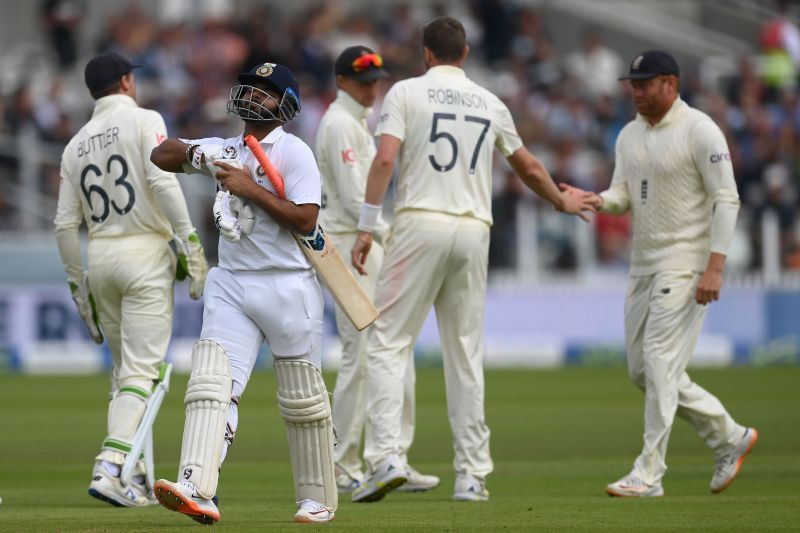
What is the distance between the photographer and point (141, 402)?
333 inches

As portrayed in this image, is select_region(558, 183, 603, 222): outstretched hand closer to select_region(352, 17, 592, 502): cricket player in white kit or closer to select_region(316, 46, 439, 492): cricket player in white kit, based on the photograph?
select_region(352, 17, 592, 502): cricket player in white kit

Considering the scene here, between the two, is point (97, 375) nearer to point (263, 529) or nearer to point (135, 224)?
point (135, 224)

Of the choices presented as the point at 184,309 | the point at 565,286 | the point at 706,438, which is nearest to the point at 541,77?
the point at 565,286

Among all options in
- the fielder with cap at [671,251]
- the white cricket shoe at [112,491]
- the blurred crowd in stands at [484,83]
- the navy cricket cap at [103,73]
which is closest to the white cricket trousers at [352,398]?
the white cricket shoe at [112,491]

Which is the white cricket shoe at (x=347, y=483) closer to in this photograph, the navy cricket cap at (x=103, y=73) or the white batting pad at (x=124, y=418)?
the white batting pad at (x=124, y=418)

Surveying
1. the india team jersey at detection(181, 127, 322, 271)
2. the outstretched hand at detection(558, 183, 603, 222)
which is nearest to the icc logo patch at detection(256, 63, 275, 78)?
the india team jersey at detection(181, 127, 322, 271)

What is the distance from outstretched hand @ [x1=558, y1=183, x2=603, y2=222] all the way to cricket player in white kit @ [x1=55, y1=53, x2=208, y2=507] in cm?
214

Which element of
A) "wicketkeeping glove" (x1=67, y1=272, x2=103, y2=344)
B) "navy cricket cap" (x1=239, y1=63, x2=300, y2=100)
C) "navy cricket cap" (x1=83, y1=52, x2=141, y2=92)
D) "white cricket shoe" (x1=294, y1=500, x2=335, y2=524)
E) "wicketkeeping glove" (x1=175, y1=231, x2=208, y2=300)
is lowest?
"white cricket shoe" (x1=294, y1=500, x2=335, y2=524)

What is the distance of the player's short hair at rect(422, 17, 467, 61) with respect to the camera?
8.50m

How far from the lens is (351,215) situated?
927 cm

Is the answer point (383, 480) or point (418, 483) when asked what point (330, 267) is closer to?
point (383, 480)

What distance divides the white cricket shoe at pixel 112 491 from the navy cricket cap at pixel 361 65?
9.34 feet

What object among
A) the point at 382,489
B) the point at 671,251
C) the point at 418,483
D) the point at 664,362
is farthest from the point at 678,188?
the point at 382,489

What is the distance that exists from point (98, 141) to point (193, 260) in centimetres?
88
